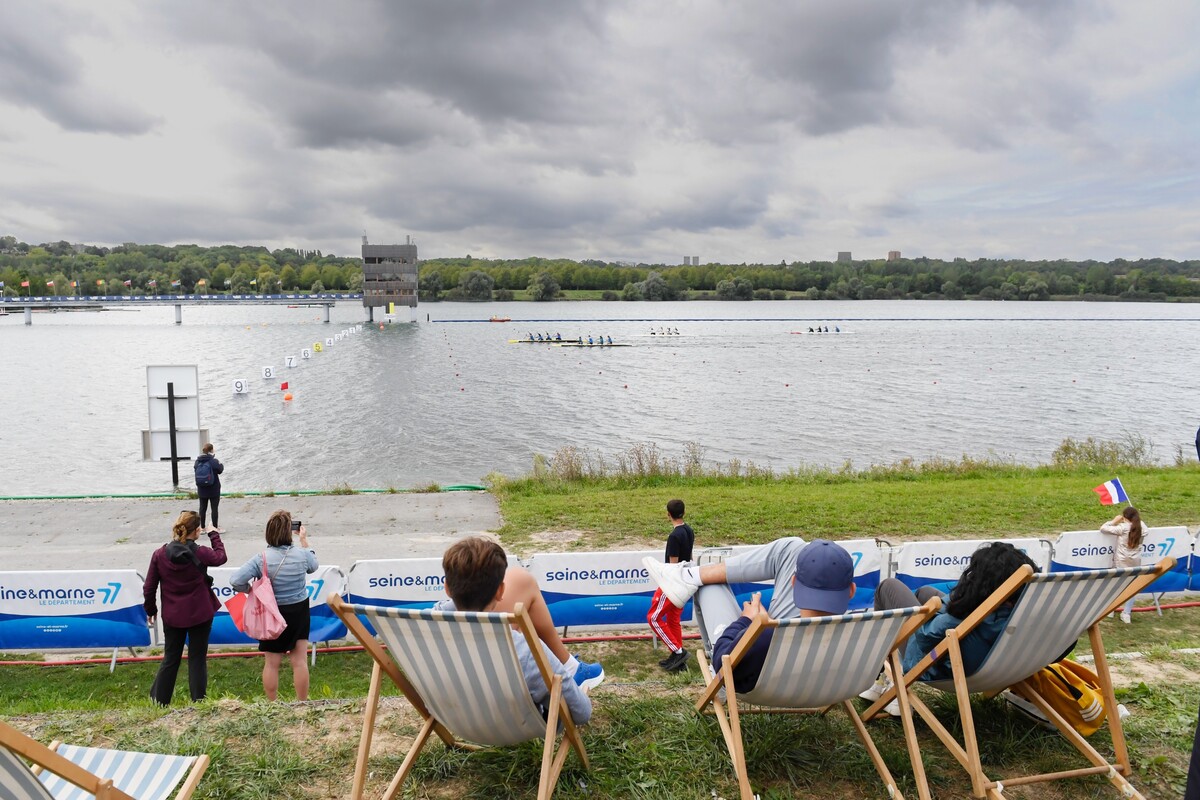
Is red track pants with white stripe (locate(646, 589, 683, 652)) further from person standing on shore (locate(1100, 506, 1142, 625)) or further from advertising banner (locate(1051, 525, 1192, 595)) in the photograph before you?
person standing on shore (locate(1100, 506, 1142, 625))

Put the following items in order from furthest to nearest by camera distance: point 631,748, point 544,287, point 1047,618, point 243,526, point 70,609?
1. point 544,287
2. point 243,526
3. point 70,609
4. point 631,748
5. point 1047,618

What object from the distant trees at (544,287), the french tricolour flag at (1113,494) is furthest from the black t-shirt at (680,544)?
the distant trees at (544,287)

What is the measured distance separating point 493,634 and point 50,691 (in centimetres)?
696

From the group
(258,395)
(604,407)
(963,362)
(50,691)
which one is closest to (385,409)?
(258,395)

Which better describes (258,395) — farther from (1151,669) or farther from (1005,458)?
(1151,669)

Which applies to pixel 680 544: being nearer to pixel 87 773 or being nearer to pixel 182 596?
pixel 182 596

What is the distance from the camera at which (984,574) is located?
12.6ft

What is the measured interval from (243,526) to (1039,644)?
1454 cm

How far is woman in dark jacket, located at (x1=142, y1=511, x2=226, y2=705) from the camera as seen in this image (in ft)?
20.2

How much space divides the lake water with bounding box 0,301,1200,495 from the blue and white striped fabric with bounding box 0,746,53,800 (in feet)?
74.1

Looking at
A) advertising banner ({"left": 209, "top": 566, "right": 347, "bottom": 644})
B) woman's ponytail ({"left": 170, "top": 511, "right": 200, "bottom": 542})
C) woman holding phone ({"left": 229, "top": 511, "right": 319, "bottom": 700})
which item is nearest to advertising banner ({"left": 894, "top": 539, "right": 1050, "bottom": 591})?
advertising banner ({"left": 209, "top": 566, "right": 347, "bottom": 644})

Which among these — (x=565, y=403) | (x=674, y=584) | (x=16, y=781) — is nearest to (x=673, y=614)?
(x=674, y=584)

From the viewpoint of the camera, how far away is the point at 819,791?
3.70 metres

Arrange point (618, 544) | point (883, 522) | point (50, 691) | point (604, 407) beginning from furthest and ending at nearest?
point (604, 407), point (883, 522), point (618, 544), point (50, 691)
